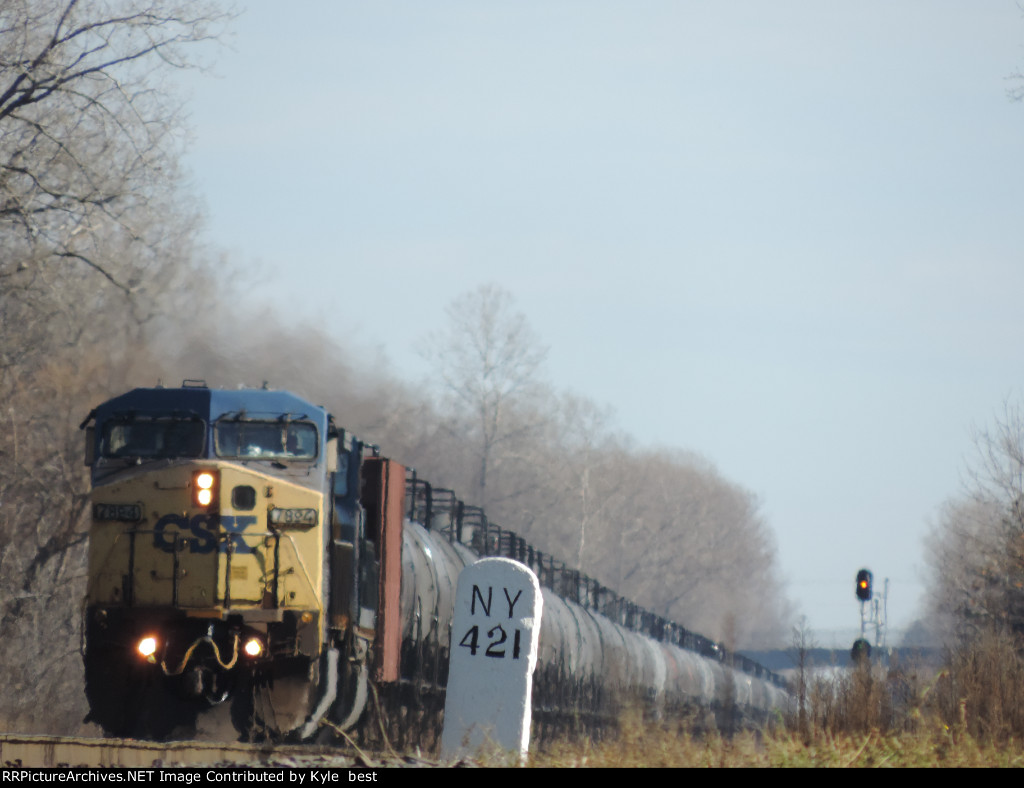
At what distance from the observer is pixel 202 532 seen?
559 inches

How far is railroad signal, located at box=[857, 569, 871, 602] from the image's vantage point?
83.0ft

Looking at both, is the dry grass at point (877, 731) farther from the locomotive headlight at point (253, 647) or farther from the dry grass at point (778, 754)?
the locomotive headlight at point (253, 647)

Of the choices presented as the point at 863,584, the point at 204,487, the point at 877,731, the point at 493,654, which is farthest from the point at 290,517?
the point at 863,584

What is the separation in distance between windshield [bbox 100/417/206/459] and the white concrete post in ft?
14.8

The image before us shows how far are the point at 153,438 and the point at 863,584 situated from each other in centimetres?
1549

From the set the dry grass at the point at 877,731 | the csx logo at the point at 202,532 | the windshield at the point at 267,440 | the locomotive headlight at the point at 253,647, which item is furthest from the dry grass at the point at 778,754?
the windshield at the point at 267,440

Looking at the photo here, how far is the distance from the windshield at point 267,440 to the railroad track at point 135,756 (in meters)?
4.60

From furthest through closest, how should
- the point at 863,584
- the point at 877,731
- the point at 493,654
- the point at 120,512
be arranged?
the point at 863,584
the point at 120,512
the point at 877,731
the point at 493,654

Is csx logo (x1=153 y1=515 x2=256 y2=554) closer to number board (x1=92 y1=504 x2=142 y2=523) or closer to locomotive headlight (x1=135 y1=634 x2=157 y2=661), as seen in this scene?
number board (x1=92 y1=504 x2=142 y2=523)

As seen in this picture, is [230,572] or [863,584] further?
[863,584]

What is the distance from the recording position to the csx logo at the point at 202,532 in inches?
559

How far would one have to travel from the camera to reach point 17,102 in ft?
65.9

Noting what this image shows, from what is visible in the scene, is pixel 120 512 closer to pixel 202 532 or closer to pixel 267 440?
pixel 202 532

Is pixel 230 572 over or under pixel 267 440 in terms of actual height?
under
